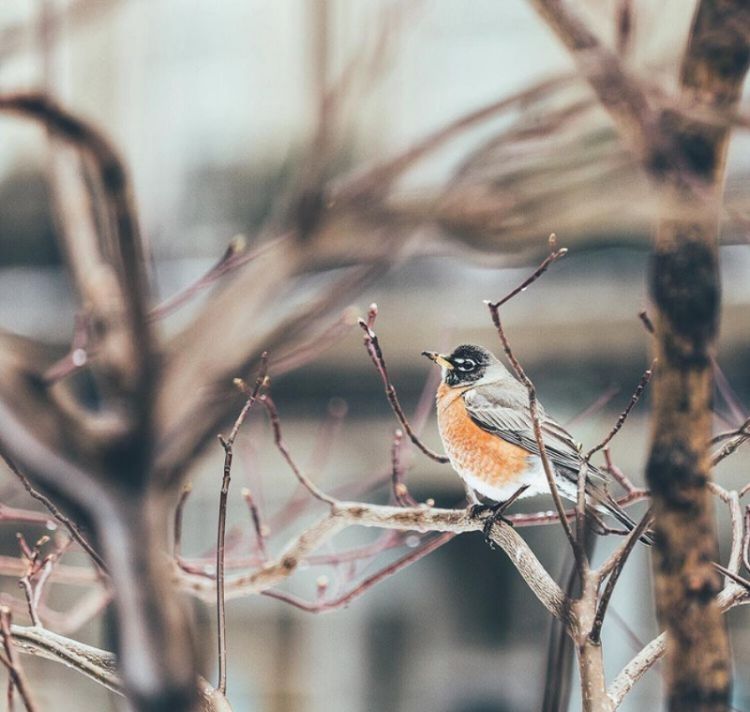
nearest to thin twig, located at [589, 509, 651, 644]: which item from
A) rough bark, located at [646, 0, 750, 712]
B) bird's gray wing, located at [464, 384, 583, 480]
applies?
rough bark, located at [646, 0, 750, 712]

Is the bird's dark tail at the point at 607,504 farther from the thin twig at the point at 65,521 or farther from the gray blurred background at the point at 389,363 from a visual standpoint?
the gray blurred background at the point at 389,363

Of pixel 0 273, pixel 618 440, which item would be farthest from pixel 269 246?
pixel 0 273

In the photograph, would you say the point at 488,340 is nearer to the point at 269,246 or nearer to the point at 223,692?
the point at 269,246

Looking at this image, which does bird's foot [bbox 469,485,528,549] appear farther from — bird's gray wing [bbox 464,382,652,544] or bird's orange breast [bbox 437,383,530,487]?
bird's orange breast [bbox 437,383,530,487]

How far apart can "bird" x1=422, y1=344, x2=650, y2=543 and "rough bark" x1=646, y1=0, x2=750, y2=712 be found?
0.18 m

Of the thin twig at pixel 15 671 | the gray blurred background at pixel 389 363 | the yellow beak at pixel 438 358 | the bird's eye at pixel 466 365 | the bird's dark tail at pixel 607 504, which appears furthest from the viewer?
the gray blurred background at pixel 389 363

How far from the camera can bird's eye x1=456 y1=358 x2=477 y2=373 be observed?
1434 mm

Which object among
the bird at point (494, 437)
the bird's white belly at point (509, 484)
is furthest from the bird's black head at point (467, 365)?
the bird's white belly at point (509, 484)

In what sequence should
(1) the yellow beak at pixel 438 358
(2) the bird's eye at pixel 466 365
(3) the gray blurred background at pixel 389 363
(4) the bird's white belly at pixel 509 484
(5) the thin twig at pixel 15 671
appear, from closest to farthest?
(5) the thin twig at pixel 15 671, (1) the yellow beak at pixel 438 358, (4) the bird's white belly at pixel 509 484, (2) the bird's eye at pixel 466 365, (3) the gray blurred background at pixel 389 363

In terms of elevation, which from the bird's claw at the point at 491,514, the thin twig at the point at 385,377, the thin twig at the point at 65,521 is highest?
the thin twig at the point at 385,377

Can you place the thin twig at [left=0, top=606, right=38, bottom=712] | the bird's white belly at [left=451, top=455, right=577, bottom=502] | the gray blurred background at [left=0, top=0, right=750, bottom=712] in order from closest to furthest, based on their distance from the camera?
1. the thin twig at [left=0, top=606, right=38, bottom=712]
2. the bird's white belly at [left=451, top=455, right=577, bottom=502]
3. the gray blurred background at [left=0, top=0, right=750, bottom=712]

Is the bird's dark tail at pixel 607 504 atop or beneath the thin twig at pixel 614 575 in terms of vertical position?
atop

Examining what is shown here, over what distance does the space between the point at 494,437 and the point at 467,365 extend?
5.2 inches

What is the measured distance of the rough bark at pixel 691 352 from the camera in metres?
0.80
